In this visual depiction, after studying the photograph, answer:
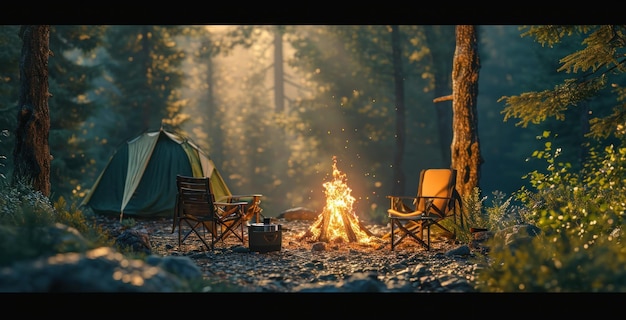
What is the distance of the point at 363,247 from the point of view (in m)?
8.60

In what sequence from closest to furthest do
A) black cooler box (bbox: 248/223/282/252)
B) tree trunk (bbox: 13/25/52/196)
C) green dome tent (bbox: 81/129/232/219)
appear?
1. black cooler box (bbox: 248/223/282/252)
2. tree trunk (bbox: 13/25/52/196)
3. green dome tent (bbox: 81/129/232/219)

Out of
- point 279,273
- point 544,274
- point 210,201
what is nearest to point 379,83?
point 210,201

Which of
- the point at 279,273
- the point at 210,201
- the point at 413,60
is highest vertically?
the point at 413,60

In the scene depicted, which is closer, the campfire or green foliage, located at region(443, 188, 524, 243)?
green foliage, located at region(443, 188, 524, 243)

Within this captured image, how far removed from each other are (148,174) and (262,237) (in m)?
5.05

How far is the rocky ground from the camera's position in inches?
227

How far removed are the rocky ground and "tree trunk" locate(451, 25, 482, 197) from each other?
1223mm

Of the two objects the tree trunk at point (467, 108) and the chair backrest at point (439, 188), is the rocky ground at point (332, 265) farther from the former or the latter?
the tree trunk at point (467, 108)

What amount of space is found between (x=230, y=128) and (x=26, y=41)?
76.1 ft

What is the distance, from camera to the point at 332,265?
23.8 feet

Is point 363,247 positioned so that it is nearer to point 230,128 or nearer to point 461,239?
point 461,239

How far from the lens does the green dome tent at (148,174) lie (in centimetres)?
1221

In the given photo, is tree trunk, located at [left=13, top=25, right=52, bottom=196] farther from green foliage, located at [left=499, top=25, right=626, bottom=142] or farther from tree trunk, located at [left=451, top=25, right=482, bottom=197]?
green foliage, located at [left=499, top=25, right=626, bottom=142]

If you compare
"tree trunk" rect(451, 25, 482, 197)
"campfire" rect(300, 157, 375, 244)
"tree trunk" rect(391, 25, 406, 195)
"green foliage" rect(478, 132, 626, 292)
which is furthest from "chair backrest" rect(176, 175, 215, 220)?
"tree trunk" rect(391, 25, 406, 195)
